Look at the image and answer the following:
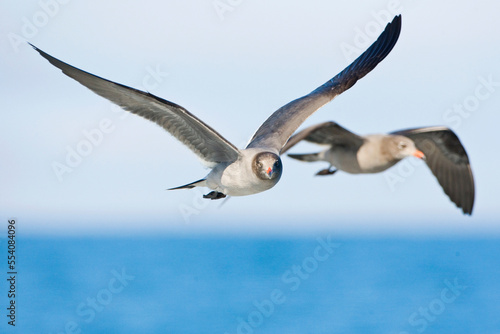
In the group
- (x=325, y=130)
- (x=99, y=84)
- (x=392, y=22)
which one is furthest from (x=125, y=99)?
(x=392, y=22)

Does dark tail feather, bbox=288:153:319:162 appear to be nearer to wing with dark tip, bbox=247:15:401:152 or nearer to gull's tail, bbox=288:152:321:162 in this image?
gull's tail, bbox=288:152:321:162

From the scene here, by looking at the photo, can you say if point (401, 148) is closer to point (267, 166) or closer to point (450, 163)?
point (450, 163)

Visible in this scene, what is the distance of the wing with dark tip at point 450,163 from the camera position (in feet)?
38.8

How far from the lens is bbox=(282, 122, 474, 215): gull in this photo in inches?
412

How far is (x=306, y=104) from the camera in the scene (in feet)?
29.5

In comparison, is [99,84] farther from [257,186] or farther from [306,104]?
[306,104]

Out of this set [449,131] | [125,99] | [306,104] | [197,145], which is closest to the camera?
[125,99]

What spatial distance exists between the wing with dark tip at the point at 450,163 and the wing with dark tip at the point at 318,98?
185cm

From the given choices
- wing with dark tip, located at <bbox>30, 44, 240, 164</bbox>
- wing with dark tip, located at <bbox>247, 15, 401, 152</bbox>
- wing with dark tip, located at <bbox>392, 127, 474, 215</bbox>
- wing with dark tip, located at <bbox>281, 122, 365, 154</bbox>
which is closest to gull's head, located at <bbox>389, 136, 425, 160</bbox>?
wing with dark tip, located at <bbox>281, 122, 365, 154</bbox>

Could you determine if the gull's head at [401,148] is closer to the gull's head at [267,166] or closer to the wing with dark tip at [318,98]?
the wing with dark tip at [318,98]

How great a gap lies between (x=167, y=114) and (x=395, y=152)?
14.1ft

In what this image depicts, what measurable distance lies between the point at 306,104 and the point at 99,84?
3.01 meters

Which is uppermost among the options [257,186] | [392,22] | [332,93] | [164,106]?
[392,22]

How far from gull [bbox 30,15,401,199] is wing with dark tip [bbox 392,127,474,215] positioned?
3696mm
